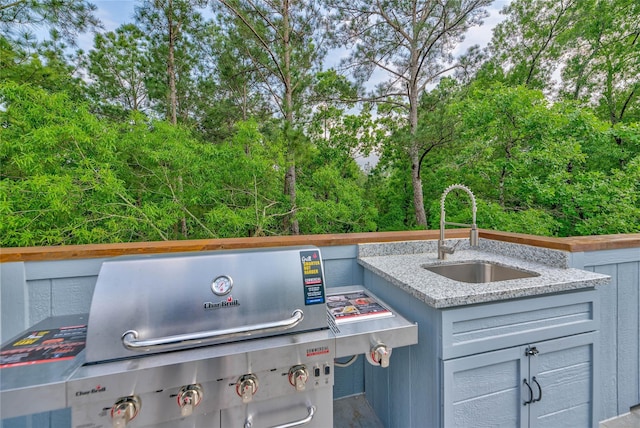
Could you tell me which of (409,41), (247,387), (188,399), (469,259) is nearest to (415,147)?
(409,41)

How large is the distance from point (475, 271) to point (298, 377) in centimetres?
135

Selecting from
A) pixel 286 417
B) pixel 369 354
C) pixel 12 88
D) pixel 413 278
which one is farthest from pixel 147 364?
pixel 12 88

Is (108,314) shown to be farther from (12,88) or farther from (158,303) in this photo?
(12,88)

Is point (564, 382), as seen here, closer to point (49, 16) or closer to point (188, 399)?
point (188, 399)

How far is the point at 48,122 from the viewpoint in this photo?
2.99 meters

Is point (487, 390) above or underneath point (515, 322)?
underneath

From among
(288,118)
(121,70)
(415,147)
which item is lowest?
(415,147)

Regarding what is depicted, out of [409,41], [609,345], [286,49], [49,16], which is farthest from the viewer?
[409,41]

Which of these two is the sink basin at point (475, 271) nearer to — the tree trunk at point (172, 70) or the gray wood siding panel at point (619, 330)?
the gray wood siding panel at point (619, 330)

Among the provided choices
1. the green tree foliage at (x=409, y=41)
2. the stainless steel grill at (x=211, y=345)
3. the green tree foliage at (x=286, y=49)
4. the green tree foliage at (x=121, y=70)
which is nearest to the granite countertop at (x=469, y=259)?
the stainless steel grill at (x=211, y=345)

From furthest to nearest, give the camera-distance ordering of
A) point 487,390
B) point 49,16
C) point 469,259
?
point 49,16 < point 469,259 < point 487,390

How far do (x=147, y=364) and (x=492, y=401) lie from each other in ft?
4.46

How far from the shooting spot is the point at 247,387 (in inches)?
35.9

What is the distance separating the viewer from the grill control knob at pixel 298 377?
962 millimetres
